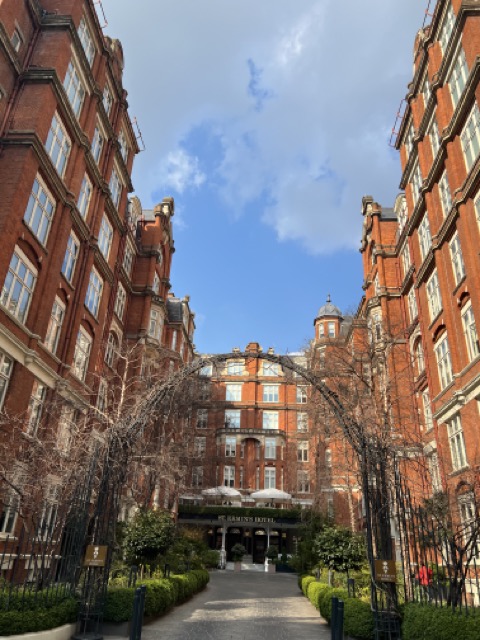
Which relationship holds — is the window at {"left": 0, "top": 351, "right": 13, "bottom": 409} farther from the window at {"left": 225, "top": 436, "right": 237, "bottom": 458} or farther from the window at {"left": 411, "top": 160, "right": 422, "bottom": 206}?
the window at {"left": 225, "top": 436, "right": 237, "bottom": 458}

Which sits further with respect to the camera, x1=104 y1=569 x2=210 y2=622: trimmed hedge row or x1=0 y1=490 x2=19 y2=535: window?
x1=0 y1=490 x2=19 y2=535: window

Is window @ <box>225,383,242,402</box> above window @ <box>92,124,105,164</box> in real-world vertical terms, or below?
below

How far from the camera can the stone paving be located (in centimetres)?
1259

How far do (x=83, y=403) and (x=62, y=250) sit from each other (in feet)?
23.8

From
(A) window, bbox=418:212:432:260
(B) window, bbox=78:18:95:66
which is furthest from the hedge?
(B) window, bbox=78:18:95:66

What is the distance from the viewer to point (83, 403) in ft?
76.8

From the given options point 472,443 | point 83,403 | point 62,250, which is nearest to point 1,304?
point 62,250

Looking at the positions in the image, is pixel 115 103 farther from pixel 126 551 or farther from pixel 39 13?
pixel 126 551

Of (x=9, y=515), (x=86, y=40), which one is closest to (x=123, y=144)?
(x=86, y=40)

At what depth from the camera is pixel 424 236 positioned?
27578 millimetres

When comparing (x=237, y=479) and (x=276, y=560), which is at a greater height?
(x=237, y=479)

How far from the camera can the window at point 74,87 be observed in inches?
950

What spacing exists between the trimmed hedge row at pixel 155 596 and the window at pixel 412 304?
61.7 ft

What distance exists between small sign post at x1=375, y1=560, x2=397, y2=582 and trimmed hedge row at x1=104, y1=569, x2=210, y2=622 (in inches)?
235
